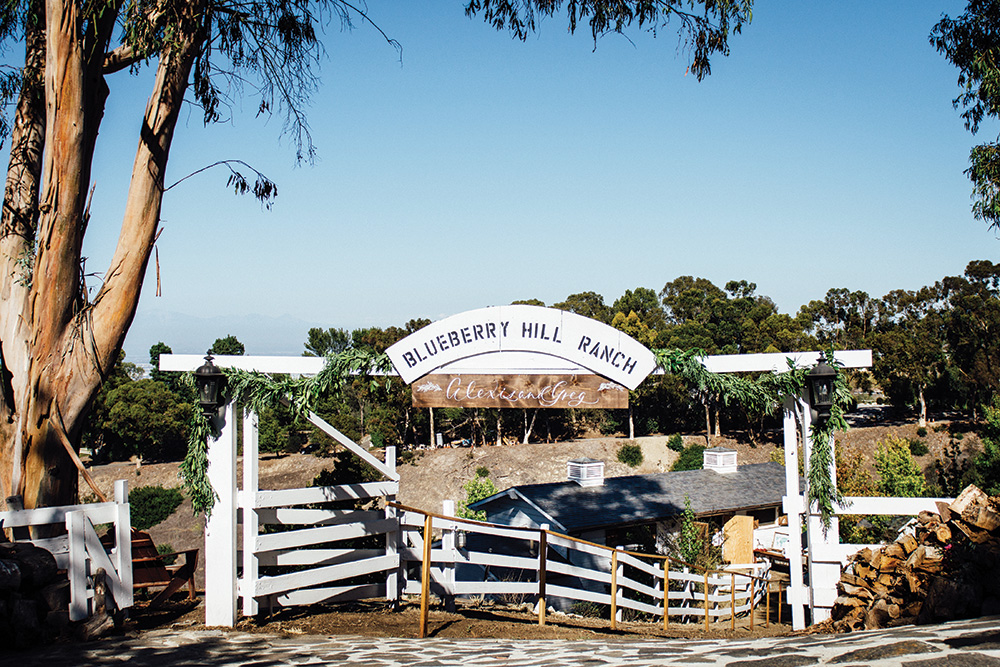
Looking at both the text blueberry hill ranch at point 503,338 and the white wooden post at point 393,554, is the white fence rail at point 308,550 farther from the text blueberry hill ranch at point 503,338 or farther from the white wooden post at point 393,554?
the text blueberry hill ranch at point 503,338

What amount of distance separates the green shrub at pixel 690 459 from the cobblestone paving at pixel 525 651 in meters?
36.2

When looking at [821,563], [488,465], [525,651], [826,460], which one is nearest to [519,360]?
[525,651]

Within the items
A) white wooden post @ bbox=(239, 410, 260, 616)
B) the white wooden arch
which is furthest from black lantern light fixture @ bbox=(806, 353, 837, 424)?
white wooden post @ bbox=(239, 410, 260, 616)

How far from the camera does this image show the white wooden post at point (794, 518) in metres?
7.37

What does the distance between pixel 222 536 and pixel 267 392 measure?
1362mm

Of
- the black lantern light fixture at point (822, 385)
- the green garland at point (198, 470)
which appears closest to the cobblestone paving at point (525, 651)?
the green garland at point (198, 470)

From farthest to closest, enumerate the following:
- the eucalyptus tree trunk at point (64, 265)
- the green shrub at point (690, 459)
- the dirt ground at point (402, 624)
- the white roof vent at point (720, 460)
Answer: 1. the green shrub at point (690, 459)
2. the white roof vent at point (720, 460)
3. the eucalyptus tree trunk at point (64, 265)
4. the dirt ground at point (402, 624)

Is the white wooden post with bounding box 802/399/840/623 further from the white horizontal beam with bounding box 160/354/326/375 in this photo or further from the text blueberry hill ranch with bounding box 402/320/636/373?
the white horizontal beam with bounding box 160/354/326/375

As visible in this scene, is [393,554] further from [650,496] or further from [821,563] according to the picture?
[650,496]

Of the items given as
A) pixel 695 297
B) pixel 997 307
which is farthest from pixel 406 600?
pixel 695 297

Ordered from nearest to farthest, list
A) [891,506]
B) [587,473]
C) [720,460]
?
[891,506], [587,473], [720,460]

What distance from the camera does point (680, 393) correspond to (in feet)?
156

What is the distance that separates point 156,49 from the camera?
8.68 metres

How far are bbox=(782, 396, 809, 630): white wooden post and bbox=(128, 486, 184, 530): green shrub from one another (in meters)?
33.6
